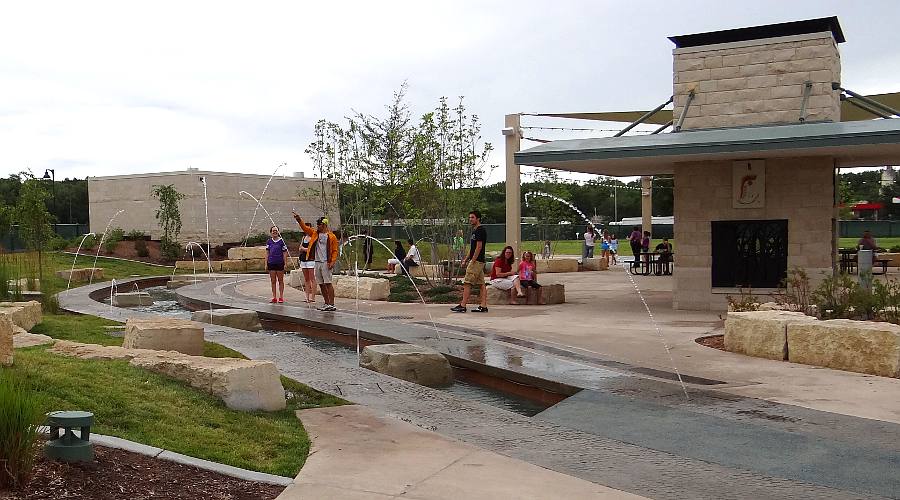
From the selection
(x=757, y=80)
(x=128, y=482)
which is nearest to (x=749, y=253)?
(x=757, y=80)

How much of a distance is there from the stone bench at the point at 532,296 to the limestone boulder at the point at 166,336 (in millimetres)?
8992

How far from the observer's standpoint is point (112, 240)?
131 feet

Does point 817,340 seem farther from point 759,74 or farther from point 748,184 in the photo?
point 759,74

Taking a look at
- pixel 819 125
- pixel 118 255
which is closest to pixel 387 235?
pixel 118 255

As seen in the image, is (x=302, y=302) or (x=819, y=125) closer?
(x=819, y=125)

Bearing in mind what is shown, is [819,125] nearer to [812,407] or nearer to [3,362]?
[812,407]

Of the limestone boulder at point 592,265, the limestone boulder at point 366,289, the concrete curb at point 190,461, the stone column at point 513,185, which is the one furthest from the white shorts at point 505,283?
the limestone boulder at point 592,265

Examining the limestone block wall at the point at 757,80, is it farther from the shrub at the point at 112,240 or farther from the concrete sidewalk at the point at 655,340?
the shrub at the point at 112,240

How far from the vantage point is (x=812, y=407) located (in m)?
7.62

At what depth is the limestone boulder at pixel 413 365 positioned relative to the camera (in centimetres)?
931

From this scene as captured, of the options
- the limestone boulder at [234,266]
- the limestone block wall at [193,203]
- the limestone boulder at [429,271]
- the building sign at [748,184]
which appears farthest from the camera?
the limestone block wall at [193,203]

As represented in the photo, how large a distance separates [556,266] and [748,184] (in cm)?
1576

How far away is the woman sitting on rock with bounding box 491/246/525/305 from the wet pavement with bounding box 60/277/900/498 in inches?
304

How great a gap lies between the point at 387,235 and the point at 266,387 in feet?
176
